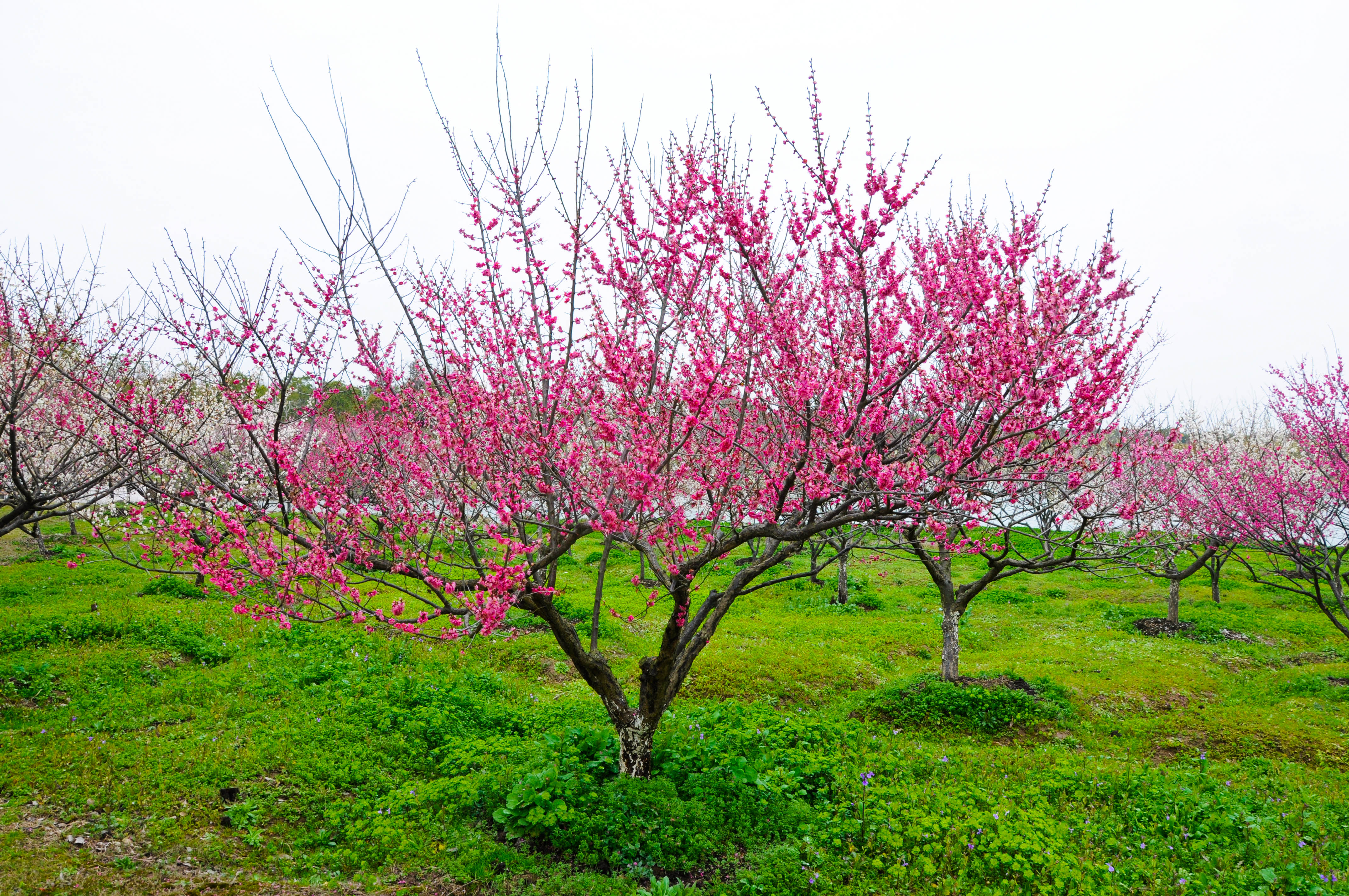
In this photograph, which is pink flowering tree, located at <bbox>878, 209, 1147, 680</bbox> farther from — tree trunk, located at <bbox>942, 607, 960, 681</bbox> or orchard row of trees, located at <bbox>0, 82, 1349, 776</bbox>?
tree trunk, located at <bbox>942, 607, 960, 681</bbox>

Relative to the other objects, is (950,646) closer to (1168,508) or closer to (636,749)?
(636,749)

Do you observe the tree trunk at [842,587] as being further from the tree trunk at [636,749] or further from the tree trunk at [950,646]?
the tree trunk at [636,749]

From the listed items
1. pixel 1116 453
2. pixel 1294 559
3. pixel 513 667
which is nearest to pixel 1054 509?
pixel 1294 559

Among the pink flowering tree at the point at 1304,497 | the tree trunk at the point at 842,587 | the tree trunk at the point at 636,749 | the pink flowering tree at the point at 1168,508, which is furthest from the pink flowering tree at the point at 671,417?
the tree trunk at the point at 842,587

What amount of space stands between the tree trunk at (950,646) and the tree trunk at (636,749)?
6183mm

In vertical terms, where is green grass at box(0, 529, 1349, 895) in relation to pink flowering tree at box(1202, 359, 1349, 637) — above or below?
below

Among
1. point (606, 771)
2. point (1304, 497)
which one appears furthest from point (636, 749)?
point (1304, 497)

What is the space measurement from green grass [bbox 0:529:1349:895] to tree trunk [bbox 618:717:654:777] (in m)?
0.21

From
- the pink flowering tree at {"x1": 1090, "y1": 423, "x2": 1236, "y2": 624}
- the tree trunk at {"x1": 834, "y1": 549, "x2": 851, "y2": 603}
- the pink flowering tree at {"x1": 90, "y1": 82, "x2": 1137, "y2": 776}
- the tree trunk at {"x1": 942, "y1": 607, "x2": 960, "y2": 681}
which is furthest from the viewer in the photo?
the tree trunk at {"x1": 834, "y1": 549, "x2": 851, "y2": 603}

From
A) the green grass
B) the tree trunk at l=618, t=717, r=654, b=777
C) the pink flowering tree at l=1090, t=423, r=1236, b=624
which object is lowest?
the green grass

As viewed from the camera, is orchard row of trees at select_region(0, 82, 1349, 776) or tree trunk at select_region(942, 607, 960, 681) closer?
orchard row of trees at select_region(0, 82, 1349, 776)

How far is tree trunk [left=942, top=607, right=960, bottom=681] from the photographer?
10836 mm

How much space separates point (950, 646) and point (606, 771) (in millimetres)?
6575

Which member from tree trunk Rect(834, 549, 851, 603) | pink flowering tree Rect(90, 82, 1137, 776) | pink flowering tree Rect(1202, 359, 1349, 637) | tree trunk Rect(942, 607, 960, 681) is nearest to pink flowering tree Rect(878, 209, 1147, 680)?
pink flowering tree Rect(90, 82, 1137, 776)
